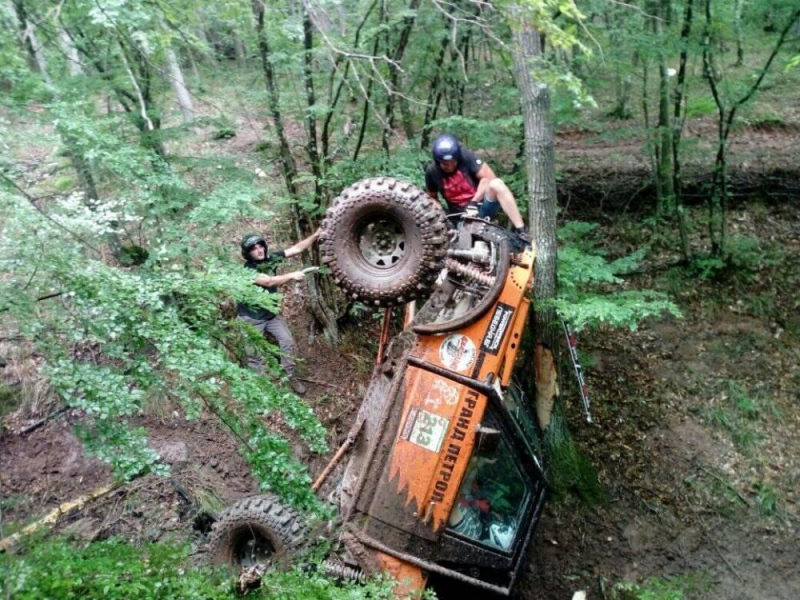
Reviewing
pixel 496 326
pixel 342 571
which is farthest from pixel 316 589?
pixel 496 326

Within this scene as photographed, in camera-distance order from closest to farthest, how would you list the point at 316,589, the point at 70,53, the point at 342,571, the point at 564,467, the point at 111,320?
the point at 316,589, the point at 111,320, the point at 342,571, the point at 564,467, the point at 70,53

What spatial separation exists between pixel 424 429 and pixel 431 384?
0.92 ft

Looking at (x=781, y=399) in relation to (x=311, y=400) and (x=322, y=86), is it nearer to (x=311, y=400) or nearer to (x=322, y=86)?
(x=311, y=400)

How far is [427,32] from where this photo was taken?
706 cm

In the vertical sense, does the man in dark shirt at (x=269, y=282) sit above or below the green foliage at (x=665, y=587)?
above

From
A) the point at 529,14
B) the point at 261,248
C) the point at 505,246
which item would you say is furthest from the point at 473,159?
the point at 261,248

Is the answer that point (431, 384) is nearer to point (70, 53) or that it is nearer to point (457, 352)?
point (457, 352)

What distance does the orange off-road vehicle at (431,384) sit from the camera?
3.85m

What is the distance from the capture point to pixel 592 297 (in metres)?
5.20

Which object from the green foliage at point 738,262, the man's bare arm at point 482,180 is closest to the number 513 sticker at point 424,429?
the man's bare arm at point 482,180

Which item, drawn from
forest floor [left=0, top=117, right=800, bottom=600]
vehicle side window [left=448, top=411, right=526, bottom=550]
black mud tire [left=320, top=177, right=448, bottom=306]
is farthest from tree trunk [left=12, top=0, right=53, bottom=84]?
vehicle side window [left=448, top=411, right=526, bottom=550]

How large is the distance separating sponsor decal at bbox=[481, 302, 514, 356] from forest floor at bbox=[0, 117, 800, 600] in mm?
2381

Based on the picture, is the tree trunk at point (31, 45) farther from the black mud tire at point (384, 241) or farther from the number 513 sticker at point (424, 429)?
the number 513 sticker at point (424, 429)

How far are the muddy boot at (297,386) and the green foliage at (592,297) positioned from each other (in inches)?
120
